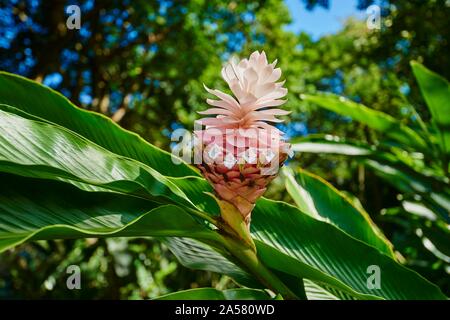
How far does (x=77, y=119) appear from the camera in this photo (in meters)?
1.03

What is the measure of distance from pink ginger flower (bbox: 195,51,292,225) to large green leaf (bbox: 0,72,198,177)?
0.31 meters

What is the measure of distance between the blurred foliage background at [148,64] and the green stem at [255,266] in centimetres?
288

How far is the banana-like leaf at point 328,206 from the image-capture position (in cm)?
142

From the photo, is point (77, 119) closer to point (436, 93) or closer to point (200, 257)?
point (200, 257)

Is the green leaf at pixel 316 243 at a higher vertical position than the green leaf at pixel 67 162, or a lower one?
lower

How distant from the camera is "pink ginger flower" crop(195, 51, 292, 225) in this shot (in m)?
0.78

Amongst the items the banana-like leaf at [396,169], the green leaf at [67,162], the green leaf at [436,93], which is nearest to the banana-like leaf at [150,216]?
the green leaf at [67,162]

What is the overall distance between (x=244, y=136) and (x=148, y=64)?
Result: 6.23 metres

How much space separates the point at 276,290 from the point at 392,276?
1.12ft

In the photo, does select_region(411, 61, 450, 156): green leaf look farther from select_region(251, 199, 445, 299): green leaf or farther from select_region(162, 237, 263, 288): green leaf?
select_region(162, 237, 263, 288): green leaf

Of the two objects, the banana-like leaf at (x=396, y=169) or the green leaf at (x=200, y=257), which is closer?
the green leaf at (x=200, y=257)

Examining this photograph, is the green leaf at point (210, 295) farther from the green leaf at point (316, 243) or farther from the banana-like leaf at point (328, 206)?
the banana-like leaf at point (328, 206)

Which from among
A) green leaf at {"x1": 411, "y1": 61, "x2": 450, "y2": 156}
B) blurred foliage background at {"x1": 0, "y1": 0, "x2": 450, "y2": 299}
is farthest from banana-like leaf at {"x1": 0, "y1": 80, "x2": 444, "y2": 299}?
blurred foliage background at {"x1": 0, "y1": 0, "x2": 450, "y2": 299}
